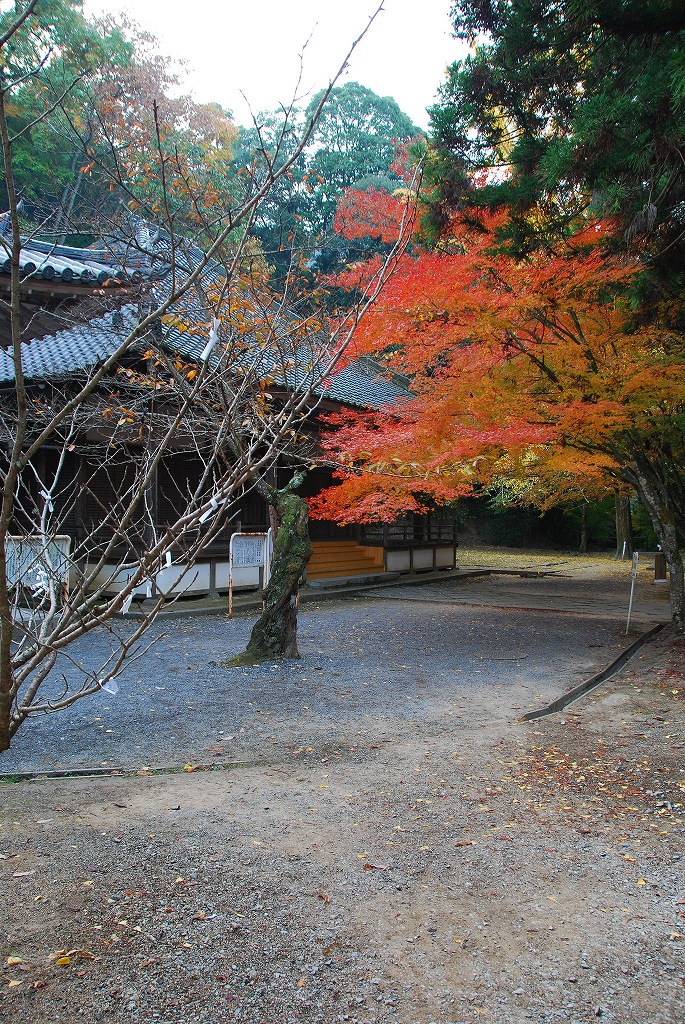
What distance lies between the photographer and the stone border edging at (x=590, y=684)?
704cm

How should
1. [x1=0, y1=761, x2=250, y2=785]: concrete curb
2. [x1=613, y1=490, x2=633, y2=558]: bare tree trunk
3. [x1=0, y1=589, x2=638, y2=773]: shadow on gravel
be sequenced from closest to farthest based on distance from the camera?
[x1=0, y1=761, x2=250, y2=785]: concrete curb → [x1=0, y1=589, x2=638, y2=773]: shadow on gravel → [x1=613, y1=490, x2=633, y2=558]: bare tree trunk

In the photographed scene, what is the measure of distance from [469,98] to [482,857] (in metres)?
8.24

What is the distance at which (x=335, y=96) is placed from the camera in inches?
1252

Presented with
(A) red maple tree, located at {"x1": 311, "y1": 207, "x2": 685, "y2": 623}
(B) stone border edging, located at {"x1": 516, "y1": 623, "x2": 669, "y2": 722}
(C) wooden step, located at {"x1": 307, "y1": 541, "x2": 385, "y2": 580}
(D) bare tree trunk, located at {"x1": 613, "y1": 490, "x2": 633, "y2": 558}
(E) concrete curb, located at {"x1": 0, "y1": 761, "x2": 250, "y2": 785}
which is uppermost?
(A) red maple tree, located at {"x1": 311, "y1": 207, "x2": 685, "y2": 623}

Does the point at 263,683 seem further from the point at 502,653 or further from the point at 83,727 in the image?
the point at 502,653

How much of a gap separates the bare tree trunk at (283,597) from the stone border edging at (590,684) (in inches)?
127

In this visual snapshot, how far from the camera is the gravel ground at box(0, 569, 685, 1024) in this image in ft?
9.32

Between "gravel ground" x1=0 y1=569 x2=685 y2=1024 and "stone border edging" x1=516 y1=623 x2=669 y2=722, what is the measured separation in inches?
6.9

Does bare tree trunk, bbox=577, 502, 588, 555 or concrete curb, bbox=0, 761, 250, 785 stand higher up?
bare tree trunk, bbox=577, 502, 588, 555

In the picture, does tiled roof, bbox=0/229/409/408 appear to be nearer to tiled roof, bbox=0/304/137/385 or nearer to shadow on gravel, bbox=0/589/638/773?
tiled roof, bbox=0/304/137/385

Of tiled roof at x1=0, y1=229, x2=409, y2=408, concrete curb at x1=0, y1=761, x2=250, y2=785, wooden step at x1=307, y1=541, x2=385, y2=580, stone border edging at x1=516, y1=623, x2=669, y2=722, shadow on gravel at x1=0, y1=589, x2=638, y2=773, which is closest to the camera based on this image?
concrete curb at x1=0, y1=761, x2=250, y2=785

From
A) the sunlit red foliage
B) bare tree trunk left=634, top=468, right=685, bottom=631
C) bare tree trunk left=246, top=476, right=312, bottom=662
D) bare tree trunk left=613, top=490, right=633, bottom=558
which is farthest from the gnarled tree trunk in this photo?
bare tree trunk left=613, top=490, right=633, bottom=558

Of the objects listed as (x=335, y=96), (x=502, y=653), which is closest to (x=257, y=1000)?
(x=502, y=653)

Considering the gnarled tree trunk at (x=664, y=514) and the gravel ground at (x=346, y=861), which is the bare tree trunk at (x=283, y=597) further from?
the gnarled tree trunk at (x=664, y=514)
